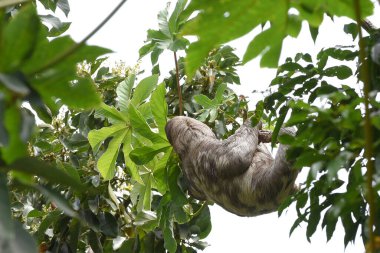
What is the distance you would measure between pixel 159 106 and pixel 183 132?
12.4 inches

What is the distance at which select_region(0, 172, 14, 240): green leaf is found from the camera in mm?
1158

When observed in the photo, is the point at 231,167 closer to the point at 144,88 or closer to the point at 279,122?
the point at 144,88

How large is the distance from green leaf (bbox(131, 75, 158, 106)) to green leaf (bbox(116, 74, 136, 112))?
6 centimetres

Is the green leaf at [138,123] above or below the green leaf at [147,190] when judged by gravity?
above

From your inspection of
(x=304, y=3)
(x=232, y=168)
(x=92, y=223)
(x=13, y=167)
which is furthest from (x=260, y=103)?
(x=13, y=167)

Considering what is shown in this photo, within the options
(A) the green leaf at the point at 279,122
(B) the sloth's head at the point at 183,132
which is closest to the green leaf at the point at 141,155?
(B) the sloth's head at the point at 183,132

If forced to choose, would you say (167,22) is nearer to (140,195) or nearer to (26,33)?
(140,195)

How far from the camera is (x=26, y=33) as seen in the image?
1003 mm

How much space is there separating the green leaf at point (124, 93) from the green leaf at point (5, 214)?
12.9 ft

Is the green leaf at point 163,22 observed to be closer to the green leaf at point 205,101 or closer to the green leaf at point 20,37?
the green leaf at point 205,101

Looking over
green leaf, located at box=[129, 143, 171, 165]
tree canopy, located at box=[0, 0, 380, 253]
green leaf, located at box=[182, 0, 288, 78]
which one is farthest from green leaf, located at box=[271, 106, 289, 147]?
green leaf, located at box=[182, 0, 288, 78]

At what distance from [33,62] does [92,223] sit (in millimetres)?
4198

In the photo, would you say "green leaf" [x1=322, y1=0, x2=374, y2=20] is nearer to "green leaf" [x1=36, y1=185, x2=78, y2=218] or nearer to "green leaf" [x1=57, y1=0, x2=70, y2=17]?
"green leaf" [x1=36, y1=185, x2=78, y2=218]

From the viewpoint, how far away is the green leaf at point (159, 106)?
5.07 meters
